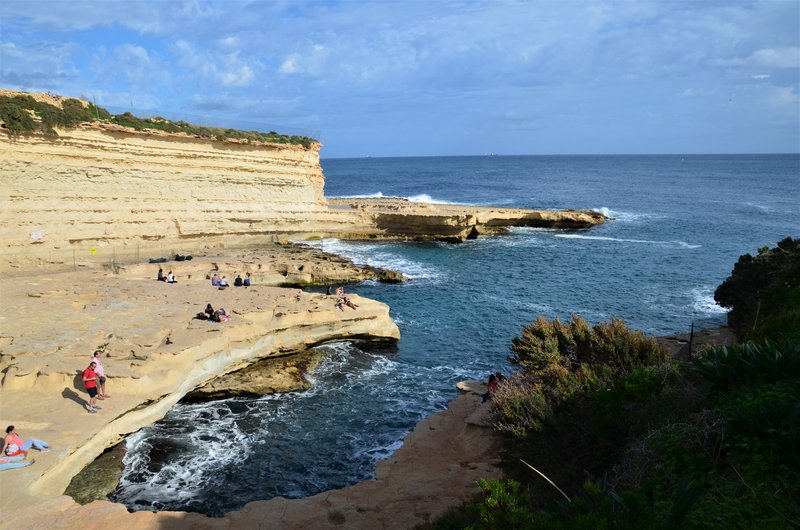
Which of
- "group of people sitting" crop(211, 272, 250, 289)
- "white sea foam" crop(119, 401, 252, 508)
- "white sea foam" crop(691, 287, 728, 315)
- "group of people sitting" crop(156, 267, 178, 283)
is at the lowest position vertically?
"white sea foam" crop(119, 401, 252, 508)

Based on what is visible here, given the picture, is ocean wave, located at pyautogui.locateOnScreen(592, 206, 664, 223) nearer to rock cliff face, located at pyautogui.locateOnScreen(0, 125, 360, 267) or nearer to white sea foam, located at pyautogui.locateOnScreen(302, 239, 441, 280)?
white sea foam, located at pyautogui.locateOnScreen(302, 239, 441, 280)

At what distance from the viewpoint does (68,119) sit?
29.0 metres

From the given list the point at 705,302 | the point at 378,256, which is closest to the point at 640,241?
the point at 705,302

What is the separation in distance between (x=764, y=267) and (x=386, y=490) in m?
20.4

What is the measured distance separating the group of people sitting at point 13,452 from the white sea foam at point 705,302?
27487 mm

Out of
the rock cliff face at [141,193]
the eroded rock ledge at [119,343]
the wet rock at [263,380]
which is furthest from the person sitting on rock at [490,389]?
the rock cliff face at [141,193]

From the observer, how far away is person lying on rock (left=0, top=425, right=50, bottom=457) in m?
11.1

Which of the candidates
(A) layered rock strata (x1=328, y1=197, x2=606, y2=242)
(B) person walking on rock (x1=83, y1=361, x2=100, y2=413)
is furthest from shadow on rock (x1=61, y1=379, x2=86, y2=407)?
(A) layered rock strata (x1=328, y1=197, x2=606, y2=242)

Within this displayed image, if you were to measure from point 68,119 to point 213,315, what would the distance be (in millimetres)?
17940

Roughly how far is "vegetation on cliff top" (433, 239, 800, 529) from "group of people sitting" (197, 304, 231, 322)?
31.3 ft

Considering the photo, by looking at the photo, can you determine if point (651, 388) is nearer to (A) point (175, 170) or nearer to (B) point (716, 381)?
(B) point (716, 381)

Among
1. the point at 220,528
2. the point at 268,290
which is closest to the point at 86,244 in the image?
the point at 268,290

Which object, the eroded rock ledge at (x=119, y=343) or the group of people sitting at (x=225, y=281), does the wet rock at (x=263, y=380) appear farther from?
the group of people sitting at (x=225, y=281)

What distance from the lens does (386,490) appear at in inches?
476
